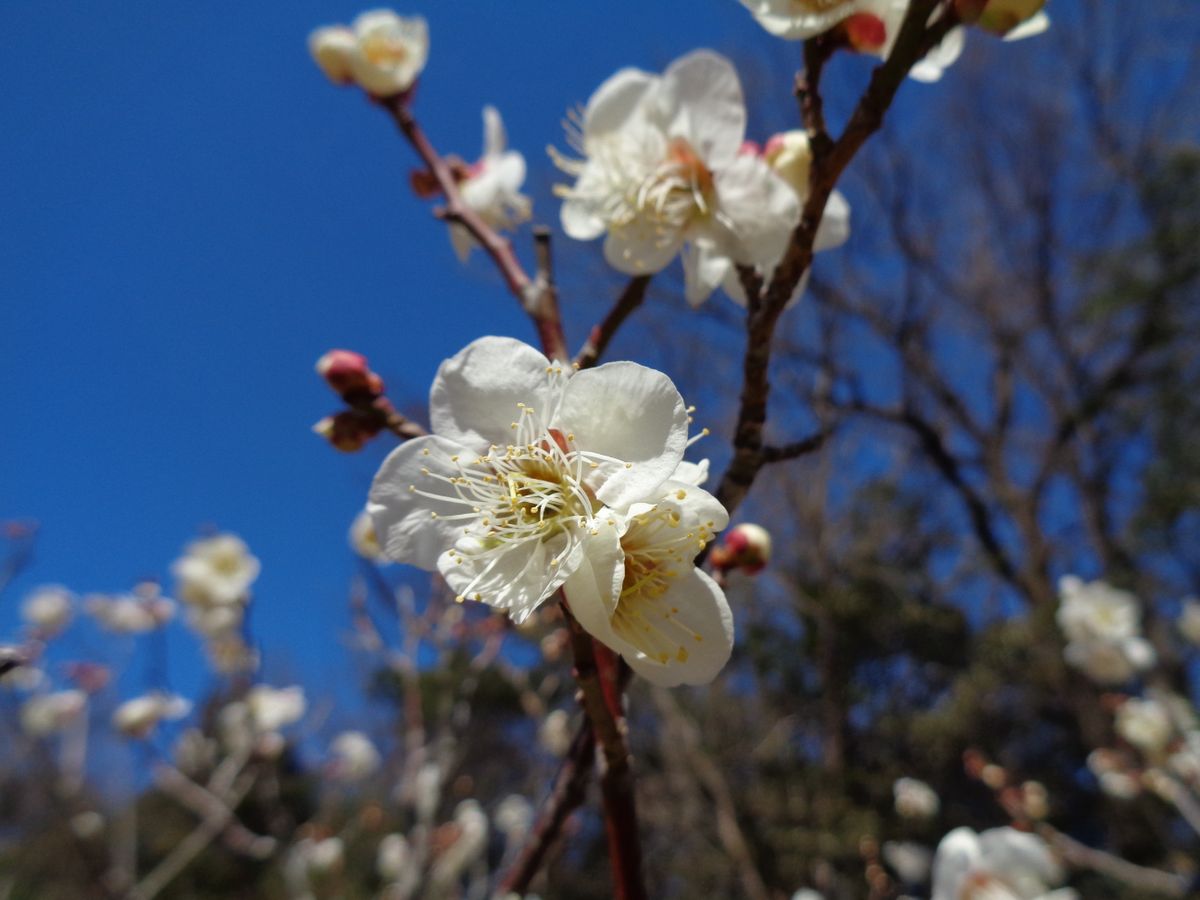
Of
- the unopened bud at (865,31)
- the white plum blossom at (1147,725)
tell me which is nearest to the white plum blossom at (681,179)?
the unopened bud at (865,31)

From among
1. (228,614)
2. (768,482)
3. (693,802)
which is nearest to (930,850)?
(693,802)

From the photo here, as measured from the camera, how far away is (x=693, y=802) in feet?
15.9

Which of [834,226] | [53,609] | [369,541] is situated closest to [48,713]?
[53,609]

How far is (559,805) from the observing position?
0.48m

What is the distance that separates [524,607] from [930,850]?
18.5 ft

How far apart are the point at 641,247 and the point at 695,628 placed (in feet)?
1.23

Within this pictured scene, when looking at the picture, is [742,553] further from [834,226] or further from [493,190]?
[493,190]

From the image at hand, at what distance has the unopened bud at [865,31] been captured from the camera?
0.58 meters

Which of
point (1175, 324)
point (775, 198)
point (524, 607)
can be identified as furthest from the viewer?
point (1175, 324)

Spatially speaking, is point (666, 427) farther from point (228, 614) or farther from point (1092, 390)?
point (1092, 390)

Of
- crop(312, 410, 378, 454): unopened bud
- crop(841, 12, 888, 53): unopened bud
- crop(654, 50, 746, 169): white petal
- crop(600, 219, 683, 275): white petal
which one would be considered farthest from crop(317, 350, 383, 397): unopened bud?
crop(841, 12, 888, 53): unopened bud

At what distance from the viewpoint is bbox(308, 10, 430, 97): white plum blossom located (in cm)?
88

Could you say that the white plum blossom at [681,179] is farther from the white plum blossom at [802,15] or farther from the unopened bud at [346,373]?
the unopened bud at [346,373]

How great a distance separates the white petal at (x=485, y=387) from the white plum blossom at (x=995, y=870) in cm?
84
